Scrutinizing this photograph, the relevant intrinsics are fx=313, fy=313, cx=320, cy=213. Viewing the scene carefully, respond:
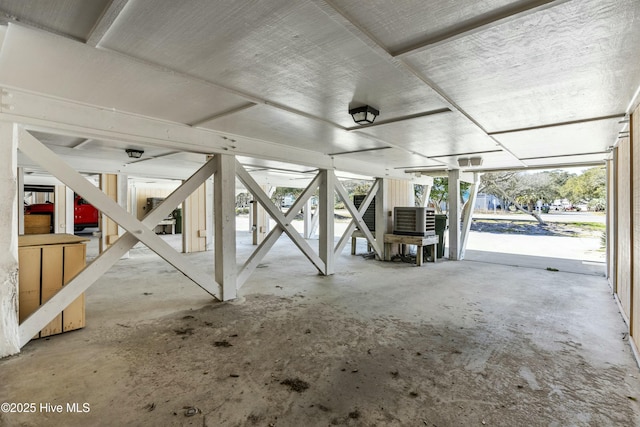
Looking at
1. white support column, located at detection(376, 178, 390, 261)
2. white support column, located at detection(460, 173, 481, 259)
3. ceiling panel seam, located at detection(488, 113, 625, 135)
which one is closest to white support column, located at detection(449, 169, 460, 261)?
white support column, located at detection(460, 173, 481, 259)

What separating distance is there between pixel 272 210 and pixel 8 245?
9.45 feet

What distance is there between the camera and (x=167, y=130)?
3.57 meters

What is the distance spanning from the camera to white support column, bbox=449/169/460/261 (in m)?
7.48

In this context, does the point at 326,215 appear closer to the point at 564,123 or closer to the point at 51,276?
the point at 564,123

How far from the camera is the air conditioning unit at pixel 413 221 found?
699 cm

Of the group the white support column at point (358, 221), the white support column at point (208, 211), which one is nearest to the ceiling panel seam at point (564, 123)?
the white support column at point (358, 221)

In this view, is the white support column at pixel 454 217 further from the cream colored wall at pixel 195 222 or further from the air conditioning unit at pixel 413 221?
the cream colored wall at pixel 195 222

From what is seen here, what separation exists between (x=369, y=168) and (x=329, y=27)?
5326mm

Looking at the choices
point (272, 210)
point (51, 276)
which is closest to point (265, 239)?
point (272, 210)

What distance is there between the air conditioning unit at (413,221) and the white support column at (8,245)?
645 cm

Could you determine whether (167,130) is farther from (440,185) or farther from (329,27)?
(440,185)

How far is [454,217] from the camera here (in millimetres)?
7590

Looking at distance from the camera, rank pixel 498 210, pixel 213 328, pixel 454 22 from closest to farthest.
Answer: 1. pixel 454 22
2. pixel 213 328
3. pixel 498 210

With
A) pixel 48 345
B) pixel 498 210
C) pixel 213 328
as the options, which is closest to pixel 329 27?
pixel 213 328
